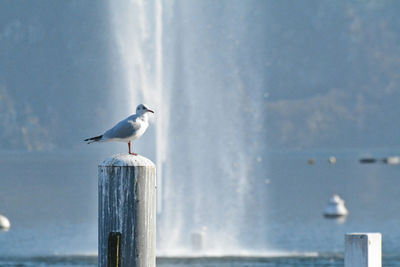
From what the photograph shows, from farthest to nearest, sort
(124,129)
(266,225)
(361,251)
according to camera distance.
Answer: (266,225)
(124,129)
(361,251)

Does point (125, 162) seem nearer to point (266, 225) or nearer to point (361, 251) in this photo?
point (361, 251)

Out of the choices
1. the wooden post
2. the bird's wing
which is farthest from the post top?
the wooden post

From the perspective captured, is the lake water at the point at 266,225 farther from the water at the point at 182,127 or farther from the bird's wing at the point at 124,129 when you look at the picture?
the bird's wing at the point at 124,129

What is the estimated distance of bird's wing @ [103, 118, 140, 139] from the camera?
955cm

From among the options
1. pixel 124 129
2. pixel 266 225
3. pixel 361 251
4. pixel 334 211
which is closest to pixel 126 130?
pixel 124 129

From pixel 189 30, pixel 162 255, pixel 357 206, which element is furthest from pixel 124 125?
pixel 357 206

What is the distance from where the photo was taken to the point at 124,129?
955 centimetres

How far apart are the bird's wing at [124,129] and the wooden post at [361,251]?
2.24 meters

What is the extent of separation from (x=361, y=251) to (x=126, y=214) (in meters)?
1.95

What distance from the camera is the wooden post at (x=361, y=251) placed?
8.55 m

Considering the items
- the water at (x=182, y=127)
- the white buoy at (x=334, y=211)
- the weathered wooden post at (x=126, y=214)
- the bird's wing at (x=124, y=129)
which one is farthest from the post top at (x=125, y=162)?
the white buoy at (x=334, y=211)

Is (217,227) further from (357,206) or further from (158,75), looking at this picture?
(357,206)

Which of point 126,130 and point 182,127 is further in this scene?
point 182,127

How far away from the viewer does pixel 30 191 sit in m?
106
